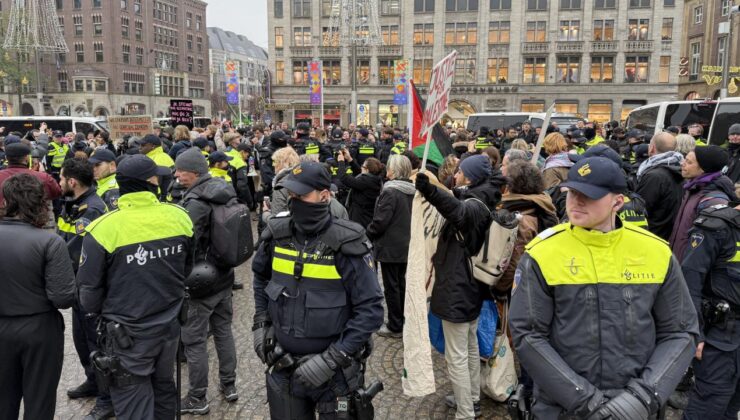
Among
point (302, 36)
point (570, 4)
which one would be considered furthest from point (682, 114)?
point (302, 36)

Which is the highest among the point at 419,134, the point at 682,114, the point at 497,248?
the point at 682,114

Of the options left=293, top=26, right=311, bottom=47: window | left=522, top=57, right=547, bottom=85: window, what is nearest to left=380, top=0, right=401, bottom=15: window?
left=293, top=26, right=311, bottom=47: window

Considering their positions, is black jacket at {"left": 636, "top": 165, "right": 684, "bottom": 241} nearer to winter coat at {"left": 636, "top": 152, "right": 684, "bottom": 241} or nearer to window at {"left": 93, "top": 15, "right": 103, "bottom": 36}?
winter coat at {"left": 636, "top": 152, "right": 684, "bottom": 241}

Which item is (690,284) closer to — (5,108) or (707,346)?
(707,346)

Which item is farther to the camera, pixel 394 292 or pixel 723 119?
pixel 723 119

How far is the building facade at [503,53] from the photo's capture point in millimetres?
43062

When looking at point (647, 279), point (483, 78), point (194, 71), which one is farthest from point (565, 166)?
point (194, 71)

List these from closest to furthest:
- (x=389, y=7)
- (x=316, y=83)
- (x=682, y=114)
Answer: (x=682, y=114) → (x=316, y=83) → (x=389, y=7)

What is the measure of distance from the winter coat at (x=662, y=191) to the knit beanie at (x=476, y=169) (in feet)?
7.32

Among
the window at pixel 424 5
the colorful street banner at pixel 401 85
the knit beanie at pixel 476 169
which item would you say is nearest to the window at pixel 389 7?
the window at pixel 424 5

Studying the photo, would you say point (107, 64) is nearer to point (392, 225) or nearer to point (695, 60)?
point (695, 60)

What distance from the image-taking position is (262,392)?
16.4 ft

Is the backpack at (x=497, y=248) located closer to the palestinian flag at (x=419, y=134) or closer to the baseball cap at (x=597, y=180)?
the palestinian flag at (x=419, y=134)

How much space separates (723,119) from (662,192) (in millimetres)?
11098
